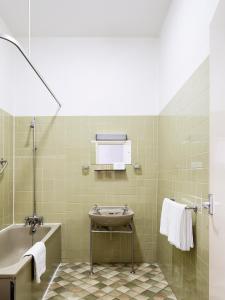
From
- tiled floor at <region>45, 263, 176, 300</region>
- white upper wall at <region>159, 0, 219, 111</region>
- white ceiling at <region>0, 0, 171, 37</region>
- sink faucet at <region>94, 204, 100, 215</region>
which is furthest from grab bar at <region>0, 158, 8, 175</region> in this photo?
white upper wall at <region>159, 0, 219, 111</region>

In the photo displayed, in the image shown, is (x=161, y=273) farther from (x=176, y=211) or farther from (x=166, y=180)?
(x=176, y=211)

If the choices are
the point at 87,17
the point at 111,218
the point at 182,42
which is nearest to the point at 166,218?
the point at 111,218

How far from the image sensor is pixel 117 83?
3611 millimetres

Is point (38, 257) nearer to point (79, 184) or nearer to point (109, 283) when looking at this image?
point (109, 283)

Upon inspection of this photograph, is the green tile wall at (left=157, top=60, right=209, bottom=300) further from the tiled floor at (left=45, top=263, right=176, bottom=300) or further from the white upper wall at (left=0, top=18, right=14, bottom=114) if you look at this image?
the white upper wall at (left=0, top=18, right=14, bottom=114)

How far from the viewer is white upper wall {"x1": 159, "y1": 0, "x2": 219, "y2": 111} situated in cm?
186

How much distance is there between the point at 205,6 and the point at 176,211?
60.0 inches

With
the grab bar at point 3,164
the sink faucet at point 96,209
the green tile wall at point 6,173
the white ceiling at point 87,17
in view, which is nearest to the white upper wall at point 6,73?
the green tile wall at point 6,173

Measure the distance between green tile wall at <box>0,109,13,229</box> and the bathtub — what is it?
6.7 inches

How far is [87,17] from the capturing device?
3.14 m

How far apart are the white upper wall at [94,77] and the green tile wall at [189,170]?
28.0 inches

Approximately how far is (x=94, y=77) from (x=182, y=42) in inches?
58.4

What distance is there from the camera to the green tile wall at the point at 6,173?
10.3 feet

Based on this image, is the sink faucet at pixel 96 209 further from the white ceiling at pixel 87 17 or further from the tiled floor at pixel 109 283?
the white ceiling at pixel 87 17
